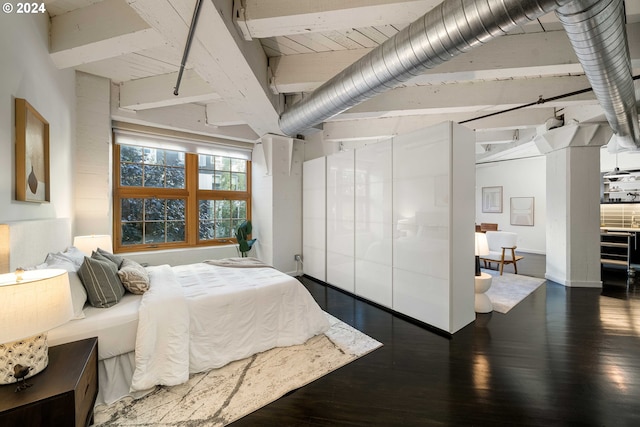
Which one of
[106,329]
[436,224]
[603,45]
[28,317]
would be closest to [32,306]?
[28,317]

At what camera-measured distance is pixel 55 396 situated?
1.17 metres

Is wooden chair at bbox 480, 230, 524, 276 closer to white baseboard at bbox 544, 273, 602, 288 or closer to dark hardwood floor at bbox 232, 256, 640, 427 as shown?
white baseboard at bbox 544, 273, 602, 288

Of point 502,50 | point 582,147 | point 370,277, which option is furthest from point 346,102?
point 582,147

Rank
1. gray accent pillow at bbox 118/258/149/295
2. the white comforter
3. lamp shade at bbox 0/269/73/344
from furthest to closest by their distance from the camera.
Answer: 1. gray accent pillow at bbox 118/258/149/295
2. the white comforter
3. lamp shade at bbox 0/269/73/344

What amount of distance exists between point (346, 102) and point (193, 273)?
8.08 ft

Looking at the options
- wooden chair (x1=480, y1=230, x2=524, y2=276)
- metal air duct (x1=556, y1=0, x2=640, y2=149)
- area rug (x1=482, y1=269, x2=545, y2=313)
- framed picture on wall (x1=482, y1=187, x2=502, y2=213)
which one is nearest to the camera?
metal air duct (x1=556, y1=0, x2=640, y2=149)

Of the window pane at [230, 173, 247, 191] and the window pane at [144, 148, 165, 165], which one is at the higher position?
the window pane at [144, 148, 165, 165]

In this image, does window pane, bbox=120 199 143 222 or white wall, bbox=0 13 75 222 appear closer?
white wall, bbox=0 13 75 222

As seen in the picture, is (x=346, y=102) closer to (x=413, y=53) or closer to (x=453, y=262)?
(x=413, y=53)

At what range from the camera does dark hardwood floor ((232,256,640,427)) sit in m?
1.70

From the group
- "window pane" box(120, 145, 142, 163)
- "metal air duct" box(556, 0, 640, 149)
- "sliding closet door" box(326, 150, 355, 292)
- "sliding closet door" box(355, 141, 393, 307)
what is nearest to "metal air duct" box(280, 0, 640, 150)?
"metal air duct" box(556, 0, 640, 149)

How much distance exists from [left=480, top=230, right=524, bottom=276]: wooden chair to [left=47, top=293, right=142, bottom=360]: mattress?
18.3ft

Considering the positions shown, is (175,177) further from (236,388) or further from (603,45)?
(603,45)

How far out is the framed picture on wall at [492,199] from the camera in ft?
26.9
